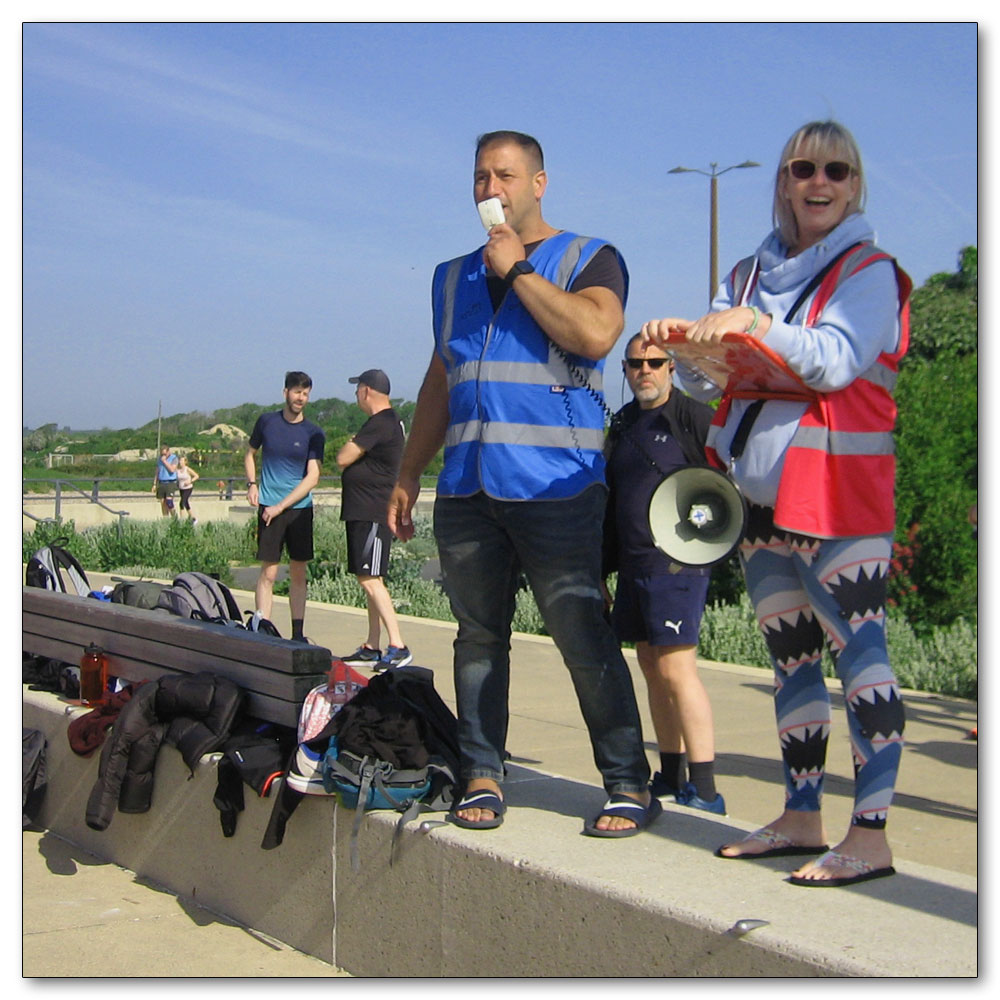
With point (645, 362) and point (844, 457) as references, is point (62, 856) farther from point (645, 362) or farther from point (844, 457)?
point (844, 457)

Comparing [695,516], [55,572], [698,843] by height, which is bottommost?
[698,843]

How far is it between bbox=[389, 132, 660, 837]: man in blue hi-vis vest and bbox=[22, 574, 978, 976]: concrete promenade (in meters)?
0.23

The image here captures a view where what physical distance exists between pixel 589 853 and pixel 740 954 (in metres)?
0.71

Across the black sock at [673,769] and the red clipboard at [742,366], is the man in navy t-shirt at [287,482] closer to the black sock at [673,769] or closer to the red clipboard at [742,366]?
the black sock at [673,769]

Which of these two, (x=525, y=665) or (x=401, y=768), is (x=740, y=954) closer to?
(x=401, y=768)

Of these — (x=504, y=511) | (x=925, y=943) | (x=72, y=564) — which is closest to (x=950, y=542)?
(x=72, y=564)

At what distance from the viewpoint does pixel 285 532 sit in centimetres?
955

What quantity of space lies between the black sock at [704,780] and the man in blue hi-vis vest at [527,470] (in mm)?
826

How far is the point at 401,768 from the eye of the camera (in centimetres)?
405

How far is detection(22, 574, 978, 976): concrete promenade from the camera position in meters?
3.26

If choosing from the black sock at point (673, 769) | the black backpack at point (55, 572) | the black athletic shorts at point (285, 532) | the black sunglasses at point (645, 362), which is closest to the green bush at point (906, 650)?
the black athletic shorts at point (285, 532)

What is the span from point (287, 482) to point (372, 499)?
3.10 feet

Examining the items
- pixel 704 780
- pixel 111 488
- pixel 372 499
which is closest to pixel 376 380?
pixel 372 499

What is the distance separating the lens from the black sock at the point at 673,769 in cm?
484
